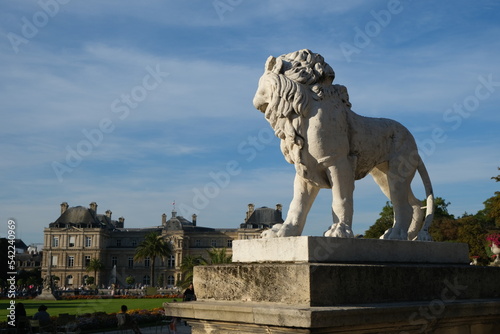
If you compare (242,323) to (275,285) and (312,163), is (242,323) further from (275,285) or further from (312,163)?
(312,163)

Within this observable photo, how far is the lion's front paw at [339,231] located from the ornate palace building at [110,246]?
9297 cm

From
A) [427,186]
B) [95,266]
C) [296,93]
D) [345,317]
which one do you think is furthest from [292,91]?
[95,266]

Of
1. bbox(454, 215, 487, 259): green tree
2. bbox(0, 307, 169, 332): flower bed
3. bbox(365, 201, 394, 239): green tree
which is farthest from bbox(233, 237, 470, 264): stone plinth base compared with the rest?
bbox(365, 201, 394, 239): green tree

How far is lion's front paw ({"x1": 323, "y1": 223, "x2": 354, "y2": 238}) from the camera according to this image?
463 centimetres

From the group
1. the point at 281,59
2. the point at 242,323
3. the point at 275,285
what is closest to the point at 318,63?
the point at 281,59

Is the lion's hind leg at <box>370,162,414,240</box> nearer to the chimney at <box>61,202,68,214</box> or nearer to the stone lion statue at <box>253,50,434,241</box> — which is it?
the stone lion statue at <box>253,50,434,241</box>

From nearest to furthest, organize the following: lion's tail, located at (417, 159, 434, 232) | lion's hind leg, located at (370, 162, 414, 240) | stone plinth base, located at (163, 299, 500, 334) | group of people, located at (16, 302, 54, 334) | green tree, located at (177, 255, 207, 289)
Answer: stone plinth base, located at (163, 299, 500, 334) < lion's hind leg, located at (370, 162, 414, 240) < lion's tail, located at (417, 159, 434, 232) < group of people, located at (16, 302, 54, 334) < green tree, located at (177, 255, 207, 289)

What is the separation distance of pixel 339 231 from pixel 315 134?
87cm

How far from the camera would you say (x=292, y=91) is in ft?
15.9

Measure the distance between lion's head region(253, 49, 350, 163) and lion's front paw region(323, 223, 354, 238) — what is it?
2.28ft

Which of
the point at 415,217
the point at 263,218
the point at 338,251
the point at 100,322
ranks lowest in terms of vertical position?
the point at 100,322

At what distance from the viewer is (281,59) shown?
5137mm

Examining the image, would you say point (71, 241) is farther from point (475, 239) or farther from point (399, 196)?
point (399, 196)

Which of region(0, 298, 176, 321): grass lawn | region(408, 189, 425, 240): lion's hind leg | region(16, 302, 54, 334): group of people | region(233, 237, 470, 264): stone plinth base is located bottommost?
region(0, 298, 176, 321): grass lawn
